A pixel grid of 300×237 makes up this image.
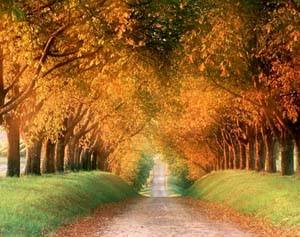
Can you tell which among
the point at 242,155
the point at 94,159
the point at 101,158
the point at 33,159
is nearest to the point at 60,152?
the point at 33,159

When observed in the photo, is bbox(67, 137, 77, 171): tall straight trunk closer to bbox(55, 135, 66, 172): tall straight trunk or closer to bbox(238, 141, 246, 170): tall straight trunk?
bbox(55, 135, 66, 172): tall straight trunk

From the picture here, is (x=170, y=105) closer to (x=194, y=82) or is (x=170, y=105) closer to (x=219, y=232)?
(x=194, y=82)

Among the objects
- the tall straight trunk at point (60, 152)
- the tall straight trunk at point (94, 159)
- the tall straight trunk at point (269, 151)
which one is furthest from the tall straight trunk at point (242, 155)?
the tall straight trunk at point (60, 152)

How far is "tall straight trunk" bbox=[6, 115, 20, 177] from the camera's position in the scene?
35844 millimetres

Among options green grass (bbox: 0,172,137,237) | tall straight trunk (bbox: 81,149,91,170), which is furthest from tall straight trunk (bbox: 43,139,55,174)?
tall straight trunk (bbox: 81,149,91,170)

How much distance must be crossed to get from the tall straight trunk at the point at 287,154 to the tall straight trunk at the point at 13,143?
59.7ft

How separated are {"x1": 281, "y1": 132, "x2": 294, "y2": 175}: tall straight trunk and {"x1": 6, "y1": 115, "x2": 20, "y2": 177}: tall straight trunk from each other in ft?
59.7

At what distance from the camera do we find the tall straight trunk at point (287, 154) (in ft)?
132

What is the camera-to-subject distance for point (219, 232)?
2100 cm

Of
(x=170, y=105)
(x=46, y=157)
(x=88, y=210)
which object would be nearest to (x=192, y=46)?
(x=88, y=210)

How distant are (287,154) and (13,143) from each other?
1908cm

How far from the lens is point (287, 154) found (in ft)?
134

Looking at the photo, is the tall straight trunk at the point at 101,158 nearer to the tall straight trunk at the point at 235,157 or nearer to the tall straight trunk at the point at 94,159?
the tall straight trunk at the point at 94,159

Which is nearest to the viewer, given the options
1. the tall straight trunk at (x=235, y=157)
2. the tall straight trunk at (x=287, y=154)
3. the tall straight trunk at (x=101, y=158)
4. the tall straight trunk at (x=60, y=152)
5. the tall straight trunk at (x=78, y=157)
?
the tall straight trunk at (x=287, y=154)
